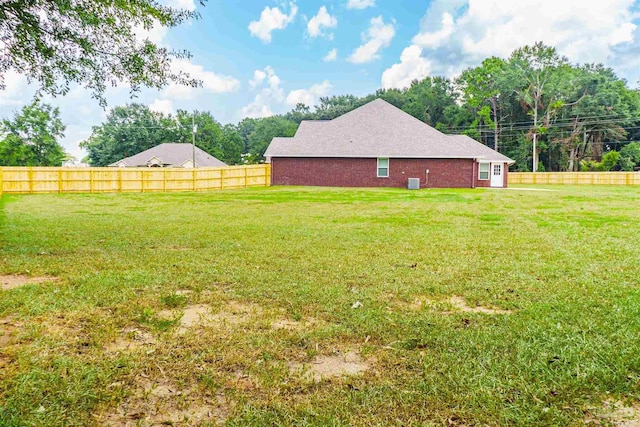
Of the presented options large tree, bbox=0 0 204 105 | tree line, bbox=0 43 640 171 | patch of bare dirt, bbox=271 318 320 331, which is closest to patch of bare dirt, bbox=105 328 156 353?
patch of bare dirt, bbox=271 318 320 331

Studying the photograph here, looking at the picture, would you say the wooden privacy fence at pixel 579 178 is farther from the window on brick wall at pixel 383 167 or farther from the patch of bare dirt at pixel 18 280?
the patch of bare dirt at pixel 18 280

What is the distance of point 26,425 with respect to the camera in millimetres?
1832

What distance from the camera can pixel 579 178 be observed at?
34.7m

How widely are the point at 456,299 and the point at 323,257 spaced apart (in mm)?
2061

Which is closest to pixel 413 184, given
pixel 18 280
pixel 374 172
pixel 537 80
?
pixel 374 172

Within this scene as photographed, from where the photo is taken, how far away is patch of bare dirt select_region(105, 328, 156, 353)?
8.64ft

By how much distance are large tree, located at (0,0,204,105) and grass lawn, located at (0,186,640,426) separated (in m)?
2.75

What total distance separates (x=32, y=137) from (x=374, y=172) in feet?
129

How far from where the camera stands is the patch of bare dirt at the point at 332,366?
7.67ft

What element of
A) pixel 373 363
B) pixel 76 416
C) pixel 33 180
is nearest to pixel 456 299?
pixel 373 363

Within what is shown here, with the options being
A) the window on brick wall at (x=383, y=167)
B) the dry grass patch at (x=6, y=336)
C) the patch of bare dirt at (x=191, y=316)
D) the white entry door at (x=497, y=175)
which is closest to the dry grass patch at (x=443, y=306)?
the patch of bare dirt at (x=191, y=316)

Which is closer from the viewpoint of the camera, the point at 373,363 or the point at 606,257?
the point at 373,363

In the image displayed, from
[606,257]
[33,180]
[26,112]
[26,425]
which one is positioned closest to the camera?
[26,425]

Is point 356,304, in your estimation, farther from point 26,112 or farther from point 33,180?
point 26,112
